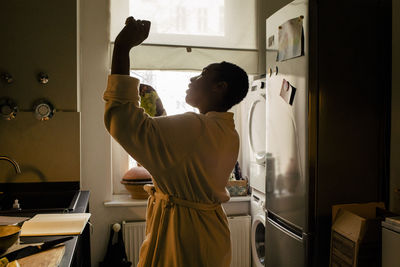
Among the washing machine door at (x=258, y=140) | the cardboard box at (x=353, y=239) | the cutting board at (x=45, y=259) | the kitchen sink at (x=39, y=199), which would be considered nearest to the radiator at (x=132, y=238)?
the kitchen sink at (x=39, y=199)

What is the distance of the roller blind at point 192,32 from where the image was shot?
9.12 feet

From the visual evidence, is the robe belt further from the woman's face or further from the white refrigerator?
the white refrigerator

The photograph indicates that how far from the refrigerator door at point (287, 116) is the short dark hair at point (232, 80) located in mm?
741

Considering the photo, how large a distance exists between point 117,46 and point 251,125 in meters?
2.01

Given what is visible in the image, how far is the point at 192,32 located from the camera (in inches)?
118

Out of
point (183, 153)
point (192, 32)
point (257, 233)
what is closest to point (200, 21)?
point (192, 32)

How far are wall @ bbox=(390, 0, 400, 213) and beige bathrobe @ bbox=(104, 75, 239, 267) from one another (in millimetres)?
1262

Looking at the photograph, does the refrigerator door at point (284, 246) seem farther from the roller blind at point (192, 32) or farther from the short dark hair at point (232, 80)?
the roller blind at point (192, 32)

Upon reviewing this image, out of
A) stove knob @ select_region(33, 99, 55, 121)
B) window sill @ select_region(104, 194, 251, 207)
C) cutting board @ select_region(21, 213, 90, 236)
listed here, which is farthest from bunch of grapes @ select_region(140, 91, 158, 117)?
window sill @ select_region(104, 194, 251, 207)

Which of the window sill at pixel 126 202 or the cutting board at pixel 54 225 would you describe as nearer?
the cutting board at pixel 54 225

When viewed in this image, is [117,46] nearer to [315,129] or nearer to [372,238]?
[315,129]

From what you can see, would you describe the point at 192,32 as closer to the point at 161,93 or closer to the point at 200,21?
the point at 200,21

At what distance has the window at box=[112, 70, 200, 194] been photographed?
296 cm

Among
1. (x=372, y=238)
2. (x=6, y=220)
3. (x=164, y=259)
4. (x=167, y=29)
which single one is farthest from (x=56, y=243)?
(x=167, y=29)
